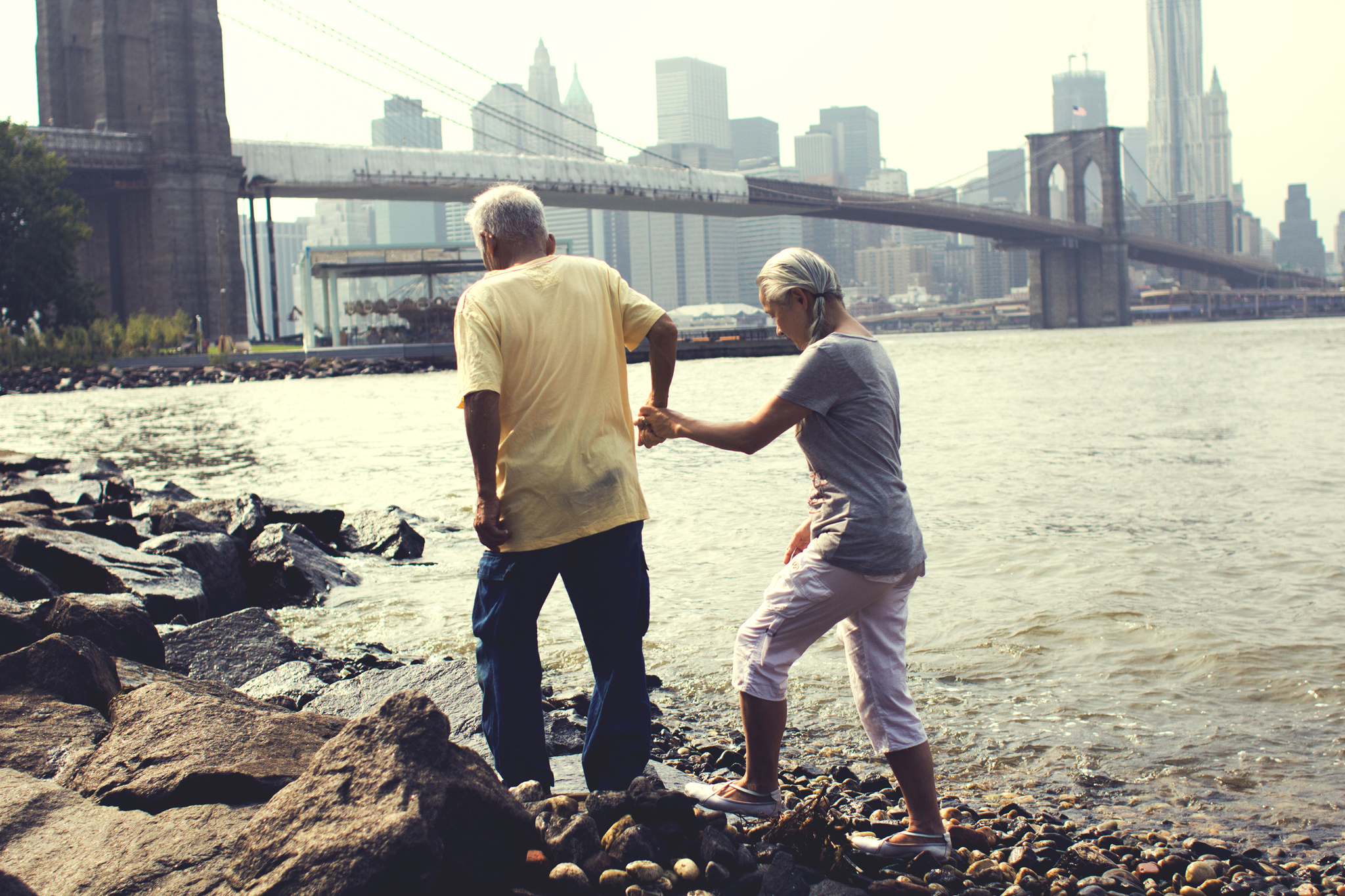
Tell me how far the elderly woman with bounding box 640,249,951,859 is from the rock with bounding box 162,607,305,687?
7.41 feet

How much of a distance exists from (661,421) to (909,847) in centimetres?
109

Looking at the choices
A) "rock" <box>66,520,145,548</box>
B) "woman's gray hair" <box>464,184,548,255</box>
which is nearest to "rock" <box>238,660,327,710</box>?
"woman's gray hair" <box>464,184,548,255</box>

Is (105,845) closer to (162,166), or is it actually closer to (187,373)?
(187,373)

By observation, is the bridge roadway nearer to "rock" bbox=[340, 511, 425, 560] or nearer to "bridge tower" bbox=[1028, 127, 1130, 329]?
"bridge tower" bbox=[1028, 127, 1130, 329]

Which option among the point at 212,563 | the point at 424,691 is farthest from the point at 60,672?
the point at 212,563

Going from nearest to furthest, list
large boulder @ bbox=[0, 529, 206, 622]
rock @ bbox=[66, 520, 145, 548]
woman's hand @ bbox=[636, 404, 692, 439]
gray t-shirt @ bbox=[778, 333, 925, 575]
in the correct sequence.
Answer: gray t-shirt @ bbox=[778, 333, 925, 575]
woman's hand @ bbox=[636, 404, 692, 439]
large boulder @ bbox=[0, 529, 206, 622]
rock @ bbox=[66, 520, 145, 548]

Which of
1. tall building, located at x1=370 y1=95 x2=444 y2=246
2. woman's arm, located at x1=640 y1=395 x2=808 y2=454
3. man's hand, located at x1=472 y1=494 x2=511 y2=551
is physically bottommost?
man's hand, located at x1=472 y1=494 x2=511 y2=551

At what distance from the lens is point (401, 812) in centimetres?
195

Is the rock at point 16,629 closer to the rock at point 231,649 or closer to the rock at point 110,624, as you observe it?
the rock at point 110,624

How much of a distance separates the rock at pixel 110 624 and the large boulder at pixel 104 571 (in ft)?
3.20

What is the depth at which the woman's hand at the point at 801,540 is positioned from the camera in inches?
101

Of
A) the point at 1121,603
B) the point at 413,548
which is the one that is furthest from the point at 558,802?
the point at 413,548

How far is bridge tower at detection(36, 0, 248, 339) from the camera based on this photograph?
4384cm

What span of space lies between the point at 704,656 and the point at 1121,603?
85.0 inches
